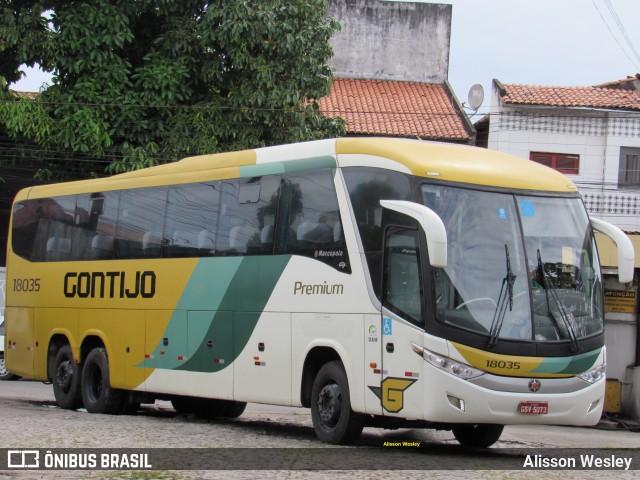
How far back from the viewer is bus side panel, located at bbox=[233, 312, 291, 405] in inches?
541

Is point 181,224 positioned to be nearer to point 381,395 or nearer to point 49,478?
point 381,395

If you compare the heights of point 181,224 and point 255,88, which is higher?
point 255,88

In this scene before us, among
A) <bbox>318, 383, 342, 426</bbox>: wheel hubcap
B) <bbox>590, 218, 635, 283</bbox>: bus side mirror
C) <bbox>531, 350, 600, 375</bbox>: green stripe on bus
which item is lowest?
<bbox>318, 383, 342, 426</bbox>: wheel hubcap

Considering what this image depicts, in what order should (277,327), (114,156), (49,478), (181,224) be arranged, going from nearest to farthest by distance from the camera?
(49,478)
(277,327)
(181,224)
(114,156)

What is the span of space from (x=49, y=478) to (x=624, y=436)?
39.2 feet

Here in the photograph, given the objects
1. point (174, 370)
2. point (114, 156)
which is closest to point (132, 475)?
point (174, 370)

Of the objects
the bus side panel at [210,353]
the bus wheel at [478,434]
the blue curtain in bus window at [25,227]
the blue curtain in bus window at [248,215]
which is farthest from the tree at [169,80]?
the bus wheel at [478,434]

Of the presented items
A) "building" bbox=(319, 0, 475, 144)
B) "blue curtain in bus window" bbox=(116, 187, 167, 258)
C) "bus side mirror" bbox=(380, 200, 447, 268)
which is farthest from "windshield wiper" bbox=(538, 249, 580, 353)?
"building" bbox=(319, 0, 475, 144)

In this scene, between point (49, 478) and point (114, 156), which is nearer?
point (49, 478)

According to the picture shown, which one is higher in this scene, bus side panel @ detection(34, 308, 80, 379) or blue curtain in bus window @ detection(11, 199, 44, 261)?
blue curtain in bus window @ detection(11, 199, 44, 261)

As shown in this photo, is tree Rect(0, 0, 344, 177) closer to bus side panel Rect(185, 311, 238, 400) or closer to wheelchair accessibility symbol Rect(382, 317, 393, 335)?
bus side panel Rect(185, 311, 238, 400)

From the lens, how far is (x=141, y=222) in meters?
17.0

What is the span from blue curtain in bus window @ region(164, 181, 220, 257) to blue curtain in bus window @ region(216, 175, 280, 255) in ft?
0.73

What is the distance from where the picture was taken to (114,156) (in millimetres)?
25438
